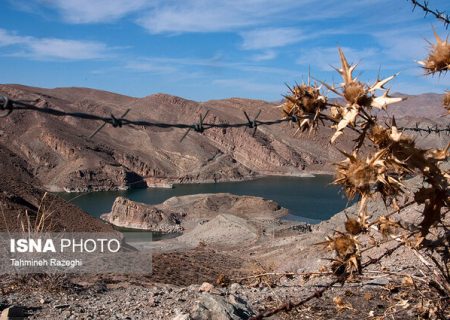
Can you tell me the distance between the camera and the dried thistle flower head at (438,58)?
5.36 ft

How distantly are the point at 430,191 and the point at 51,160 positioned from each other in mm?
70240

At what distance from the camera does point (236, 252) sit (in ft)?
63.7

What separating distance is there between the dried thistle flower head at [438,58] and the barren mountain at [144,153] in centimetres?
5904

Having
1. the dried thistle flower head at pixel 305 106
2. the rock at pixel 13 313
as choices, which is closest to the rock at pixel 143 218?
the rock at pixel 13 313

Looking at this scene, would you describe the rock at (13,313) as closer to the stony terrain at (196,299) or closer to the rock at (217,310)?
the stony terrain at (196,299)

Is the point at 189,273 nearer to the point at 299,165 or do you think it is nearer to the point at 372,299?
the point at 372,299

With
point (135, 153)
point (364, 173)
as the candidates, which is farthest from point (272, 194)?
point (364, 173)

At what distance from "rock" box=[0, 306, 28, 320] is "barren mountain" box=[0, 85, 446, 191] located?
55.8m

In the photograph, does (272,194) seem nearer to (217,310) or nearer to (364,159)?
(217,310)

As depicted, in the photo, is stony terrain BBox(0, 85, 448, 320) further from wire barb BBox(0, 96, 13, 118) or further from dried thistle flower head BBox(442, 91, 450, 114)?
wire barb BBox(0, 96, 13, 118)

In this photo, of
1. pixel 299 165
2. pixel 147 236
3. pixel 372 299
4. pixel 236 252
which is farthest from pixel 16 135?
pixel 372 299

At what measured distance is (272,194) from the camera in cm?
5444

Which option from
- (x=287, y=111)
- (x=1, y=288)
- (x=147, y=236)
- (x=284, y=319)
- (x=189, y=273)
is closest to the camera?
(x=287, y=111)

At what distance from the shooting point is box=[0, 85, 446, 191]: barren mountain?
6406cm
